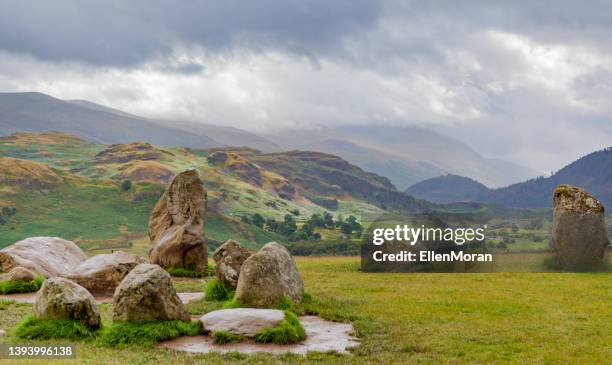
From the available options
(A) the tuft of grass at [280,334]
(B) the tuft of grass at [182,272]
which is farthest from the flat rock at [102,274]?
(A) the tuft of grass at [280,334]

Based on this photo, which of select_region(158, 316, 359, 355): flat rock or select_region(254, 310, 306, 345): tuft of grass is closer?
select_region(158, 316, 359, 355): flat rock

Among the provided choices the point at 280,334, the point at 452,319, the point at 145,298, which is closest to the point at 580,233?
the point at 452,319

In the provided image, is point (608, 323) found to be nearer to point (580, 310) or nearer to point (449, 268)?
point (580, 310)

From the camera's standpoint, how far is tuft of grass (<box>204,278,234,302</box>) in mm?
30812

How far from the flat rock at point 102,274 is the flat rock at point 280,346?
522 inches

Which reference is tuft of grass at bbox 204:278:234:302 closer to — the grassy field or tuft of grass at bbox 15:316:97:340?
the grassy field

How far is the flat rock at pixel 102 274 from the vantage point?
33.3 m

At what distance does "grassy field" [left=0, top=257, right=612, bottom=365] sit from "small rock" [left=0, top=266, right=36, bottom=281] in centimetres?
656

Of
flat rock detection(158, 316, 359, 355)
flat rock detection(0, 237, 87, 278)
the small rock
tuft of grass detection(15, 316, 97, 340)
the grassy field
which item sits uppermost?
flat rock detection(0, 237, 87, 278)

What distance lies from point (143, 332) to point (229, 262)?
415 inches

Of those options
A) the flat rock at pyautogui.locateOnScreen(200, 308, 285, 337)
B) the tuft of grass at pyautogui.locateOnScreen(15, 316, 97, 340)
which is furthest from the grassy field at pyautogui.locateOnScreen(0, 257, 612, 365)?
the flat rock at pyautogui.locateOnScreen(200, 308, 285, 337)

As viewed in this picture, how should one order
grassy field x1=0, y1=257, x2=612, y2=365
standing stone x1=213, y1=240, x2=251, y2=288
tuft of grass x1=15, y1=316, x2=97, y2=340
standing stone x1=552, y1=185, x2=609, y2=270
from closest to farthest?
grassy field x1=0, y1=257, x2=612, y2=365, tuft of grass x1=15, y1=316, x2=97, y2=340, standing stone x1=213, y1=240, x2=251, y2=288, standing stone x1=552, y1=185, x2=609, y2=270

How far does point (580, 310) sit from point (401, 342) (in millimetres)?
11520

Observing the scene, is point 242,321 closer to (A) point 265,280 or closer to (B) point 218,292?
(A) point 265,280
